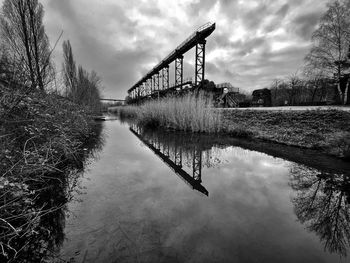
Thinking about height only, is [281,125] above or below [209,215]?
above

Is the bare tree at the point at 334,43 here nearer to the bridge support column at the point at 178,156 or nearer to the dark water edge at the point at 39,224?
the bridge support column at the point at 178,156

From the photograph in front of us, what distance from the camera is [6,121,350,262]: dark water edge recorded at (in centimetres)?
112

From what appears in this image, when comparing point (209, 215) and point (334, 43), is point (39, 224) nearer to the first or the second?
point (209, 215)

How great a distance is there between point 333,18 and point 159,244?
19.5 meters

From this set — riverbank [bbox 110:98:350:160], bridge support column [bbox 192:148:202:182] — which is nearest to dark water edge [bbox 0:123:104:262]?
bridge support column [bbox 192:148:202:182]

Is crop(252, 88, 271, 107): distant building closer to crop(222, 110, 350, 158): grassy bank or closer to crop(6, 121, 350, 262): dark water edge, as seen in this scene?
crop(222, 110, 350, 158): grassy bank

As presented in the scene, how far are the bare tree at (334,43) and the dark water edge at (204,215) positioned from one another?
48.0ft

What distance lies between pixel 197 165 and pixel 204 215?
5.20ft

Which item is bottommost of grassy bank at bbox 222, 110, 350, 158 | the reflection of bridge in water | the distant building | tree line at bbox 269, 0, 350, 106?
the reflection of bridge in water

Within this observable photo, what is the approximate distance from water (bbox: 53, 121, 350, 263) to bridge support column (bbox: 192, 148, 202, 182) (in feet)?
0.12

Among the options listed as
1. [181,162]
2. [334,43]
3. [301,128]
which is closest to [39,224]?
[181,162]

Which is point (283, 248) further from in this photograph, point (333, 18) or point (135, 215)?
point (333, 18)

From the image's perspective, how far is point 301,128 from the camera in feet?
16.5

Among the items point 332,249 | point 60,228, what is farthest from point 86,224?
point 332,249
